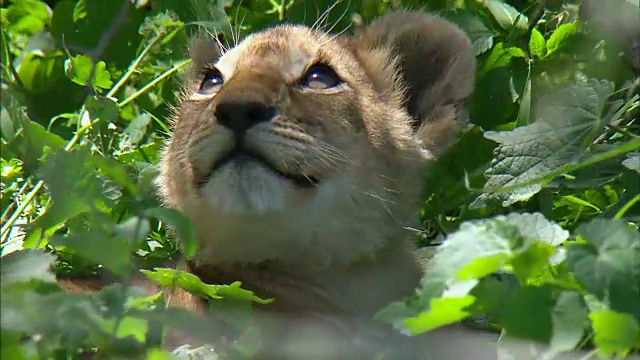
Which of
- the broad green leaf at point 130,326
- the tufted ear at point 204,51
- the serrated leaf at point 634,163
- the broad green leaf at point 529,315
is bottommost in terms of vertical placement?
the tufted ear at point 204,51

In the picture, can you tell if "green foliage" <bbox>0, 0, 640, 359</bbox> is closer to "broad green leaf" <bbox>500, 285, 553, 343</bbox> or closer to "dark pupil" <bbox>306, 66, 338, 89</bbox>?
"broad green leaf" <bbox>500, 285, 553, 343</bbox>

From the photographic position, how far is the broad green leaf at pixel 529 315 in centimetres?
225

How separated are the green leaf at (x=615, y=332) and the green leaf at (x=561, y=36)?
6.89ft

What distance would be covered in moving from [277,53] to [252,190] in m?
0.69

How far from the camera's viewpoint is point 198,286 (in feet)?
9.17

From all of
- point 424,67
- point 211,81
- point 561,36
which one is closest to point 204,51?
point 211,81

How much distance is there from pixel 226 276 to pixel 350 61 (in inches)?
40.1

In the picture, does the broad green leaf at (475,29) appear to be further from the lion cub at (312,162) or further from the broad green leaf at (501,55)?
the lion cub at (312,162)

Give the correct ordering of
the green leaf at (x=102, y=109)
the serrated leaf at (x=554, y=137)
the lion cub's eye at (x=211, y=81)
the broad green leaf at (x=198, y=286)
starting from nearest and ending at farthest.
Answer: the broad green leaf at (x=198, y=286) < the serrated leaf at (x=554, y=137) < the green leaf at (x=102, y=109) < the lion cub's eye at (x=211, y=81)

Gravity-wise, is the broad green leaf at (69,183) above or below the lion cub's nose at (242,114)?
above

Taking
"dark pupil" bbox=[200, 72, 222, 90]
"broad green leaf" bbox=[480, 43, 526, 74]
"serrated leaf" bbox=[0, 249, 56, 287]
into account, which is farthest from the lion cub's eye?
"serrated leaf" bbox=[0, 249, 56, 287]

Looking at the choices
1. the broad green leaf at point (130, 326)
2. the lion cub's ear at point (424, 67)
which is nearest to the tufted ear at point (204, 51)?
the lion cub's ear at point (424, 67)

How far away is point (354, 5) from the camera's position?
458 cm

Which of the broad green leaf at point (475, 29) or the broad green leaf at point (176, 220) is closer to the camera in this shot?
the broad green leaf at point (176, 220)
